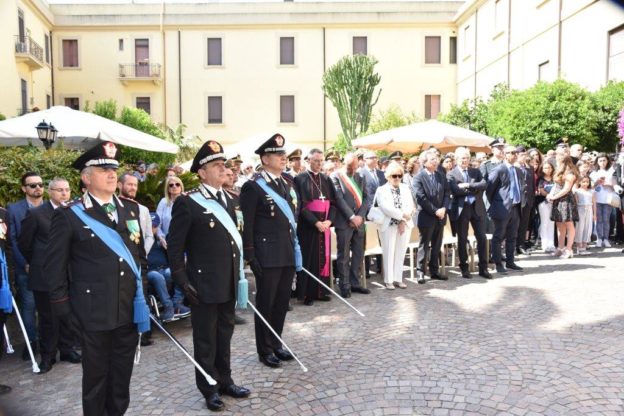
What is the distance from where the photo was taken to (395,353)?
553cm

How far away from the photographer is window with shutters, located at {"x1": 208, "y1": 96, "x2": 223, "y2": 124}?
114 ft

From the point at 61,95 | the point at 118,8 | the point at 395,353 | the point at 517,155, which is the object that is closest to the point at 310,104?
the point at 118,8

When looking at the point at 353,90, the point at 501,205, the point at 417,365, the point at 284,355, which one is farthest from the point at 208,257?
the point at 353,90

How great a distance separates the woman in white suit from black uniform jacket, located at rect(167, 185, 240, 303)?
4420mm

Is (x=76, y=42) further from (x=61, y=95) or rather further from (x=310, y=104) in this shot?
(x=310, y=104)

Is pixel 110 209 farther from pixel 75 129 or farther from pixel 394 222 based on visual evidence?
pixel 75 129

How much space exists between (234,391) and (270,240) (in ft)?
4.44

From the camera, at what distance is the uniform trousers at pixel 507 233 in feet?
31.1

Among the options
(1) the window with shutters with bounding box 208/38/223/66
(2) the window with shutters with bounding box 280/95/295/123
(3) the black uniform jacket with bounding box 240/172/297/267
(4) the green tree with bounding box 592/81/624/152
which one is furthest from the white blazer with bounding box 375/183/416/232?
(1) the window with shutters with bounding box 208/38/223/66

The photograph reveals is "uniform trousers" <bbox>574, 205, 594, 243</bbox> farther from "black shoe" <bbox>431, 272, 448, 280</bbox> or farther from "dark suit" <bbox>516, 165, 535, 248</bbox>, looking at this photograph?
"black shoe" <bbox>431, 272, 448, 280</bbox>

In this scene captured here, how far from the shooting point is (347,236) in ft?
27.4

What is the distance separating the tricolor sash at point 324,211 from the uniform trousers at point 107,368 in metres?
4.17

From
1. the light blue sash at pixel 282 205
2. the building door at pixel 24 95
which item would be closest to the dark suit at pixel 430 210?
the light blue sash at pixel 282 205

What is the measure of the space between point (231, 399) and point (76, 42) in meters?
34.4
